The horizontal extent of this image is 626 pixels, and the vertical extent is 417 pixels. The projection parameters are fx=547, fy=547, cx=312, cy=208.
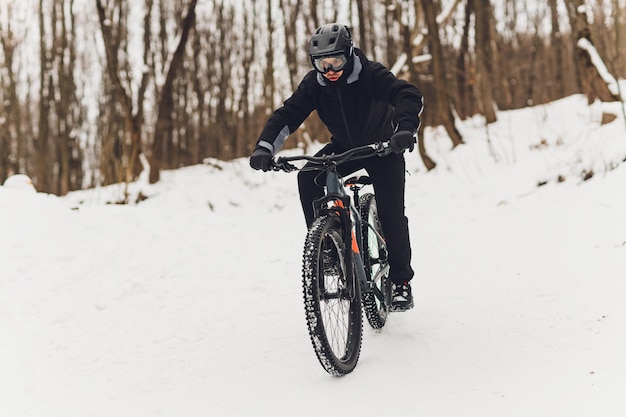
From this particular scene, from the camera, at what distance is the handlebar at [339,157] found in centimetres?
321

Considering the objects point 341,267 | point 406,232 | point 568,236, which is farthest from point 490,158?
point 341,267

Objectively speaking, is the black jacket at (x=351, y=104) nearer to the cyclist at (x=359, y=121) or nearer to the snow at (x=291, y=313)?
the cyclist at (x=359, y=121)

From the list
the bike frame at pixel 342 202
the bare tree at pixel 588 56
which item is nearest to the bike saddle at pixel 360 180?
the bike frame at pixel 342 202

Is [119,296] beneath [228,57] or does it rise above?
beneath

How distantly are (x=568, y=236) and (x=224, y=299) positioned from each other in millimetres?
3545

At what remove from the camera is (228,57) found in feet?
85.3

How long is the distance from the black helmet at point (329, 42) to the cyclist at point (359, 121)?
0.05 ft

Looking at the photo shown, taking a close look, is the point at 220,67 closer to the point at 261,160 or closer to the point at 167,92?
the point at 167,92

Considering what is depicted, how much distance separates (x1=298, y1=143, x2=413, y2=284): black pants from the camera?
12.2 feet

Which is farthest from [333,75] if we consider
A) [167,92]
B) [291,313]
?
[167,92]

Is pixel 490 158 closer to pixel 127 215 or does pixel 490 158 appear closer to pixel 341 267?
pixel 127 215

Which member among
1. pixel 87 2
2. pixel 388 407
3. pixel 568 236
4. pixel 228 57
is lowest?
pixel 388 407

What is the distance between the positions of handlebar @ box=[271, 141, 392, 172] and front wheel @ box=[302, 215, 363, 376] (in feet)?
1.13

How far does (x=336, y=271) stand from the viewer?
10.7 ft
